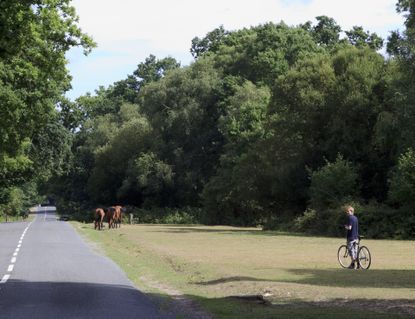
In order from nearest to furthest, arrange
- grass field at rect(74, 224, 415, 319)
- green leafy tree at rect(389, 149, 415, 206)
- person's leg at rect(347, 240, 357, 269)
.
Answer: grass field at rect(74, 224, 415, 319), person's leg at rect(347, 240, 357, 269), green leafy tree at rect(389, 149, 415, 206)

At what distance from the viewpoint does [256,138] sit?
212ft

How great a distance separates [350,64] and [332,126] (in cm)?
529

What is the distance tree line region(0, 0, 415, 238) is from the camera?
4316 centimetres

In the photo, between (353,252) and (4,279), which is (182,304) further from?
(353,252)

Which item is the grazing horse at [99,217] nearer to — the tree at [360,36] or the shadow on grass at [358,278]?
the shadow on grass at [358,278]

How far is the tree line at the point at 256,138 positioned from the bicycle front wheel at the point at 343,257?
187 inches

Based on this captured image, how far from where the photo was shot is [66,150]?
216 feet

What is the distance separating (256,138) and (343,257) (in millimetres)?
41598

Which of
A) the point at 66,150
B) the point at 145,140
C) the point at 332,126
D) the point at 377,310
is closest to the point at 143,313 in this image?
the point at 377,310

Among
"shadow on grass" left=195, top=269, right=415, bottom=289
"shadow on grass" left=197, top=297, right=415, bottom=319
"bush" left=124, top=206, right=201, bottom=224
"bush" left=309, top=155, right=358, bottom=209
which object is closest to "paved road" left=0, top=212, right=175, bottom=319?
"shadow on grass" left=197, top=297, right=415, bottom=319

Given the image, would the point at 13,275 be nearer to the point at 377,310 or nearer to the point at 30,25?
the point at 30,25

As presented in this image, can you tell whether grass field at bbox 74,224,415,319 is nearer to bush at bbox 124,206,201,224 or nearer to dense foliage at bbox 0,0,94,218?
dense foliage at bbox 0,0,94,218

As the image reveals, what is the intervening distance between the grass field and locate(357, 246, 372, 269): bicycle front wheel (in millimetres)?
416

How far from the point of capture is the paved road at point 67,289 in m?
12.2
